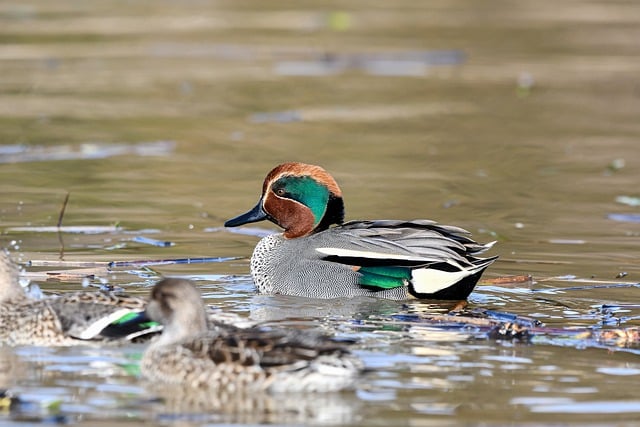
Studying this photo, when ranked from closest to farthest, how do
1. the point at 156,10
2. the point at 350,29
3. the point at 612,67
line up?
the point at 612,67, the point at 350,29, the point at 156,10

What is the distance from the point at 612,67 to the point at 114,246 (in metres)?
11.8

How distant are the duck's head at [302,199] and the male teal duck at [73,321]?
2.33m

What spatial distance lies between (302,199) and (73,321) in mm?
2656

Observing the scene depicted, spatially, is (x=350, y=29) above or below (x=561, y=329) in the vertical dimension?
above

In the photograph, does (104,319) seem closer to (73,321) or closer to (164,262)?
(73,321)

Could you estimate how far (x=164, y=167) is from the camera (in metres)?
14.3

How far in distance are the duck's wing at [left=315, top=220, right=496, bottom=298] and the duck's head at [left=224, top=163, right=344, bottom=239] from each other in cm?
60

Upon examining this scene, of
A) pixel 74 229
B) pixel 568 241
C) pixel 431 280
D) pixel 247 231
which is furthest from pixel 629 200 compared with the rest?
pixel 74 229

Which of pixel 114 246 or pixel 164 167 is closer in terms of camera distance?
pixel 114 246

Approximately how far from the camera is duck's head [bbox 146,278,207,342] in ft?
22.8

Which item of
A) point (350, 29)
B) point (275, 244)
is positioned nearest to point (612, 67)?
point (350, 29)

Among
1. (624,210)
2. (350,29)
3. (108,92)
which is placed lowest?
(624,210)

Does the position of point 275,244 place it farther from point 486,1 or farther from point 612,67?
point 486,1

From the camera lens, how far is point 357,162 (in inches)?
580
